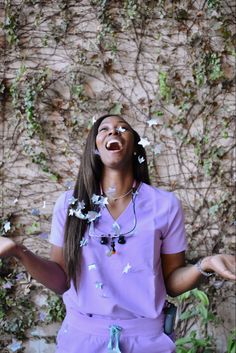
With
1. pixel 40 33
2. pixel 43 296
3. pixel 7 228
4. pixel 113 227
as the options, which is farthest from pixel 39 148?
pixel 113 227

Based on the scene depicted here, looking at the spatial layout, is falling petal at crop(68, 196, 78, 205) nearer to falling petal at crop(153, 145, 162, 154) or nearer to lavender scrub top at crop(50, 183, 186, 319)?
lavender scrub top at crop(50, 183, 186, 319)

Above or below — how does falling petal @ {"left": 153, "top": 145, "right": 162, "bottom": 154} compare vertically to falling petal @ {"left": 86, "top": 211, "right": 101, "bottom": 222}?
above

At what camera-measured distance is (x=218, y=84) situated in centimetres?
257

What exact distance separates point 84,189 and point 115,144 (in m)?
0.18

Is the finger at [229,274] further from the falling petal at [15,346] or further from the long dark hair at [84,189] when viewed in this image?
the falling petal at [15,346]

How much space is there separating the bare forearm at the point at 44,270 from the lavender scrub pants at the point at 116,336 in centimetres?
12

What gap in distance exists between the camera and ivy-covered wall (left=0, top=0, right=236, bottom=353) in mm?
2449

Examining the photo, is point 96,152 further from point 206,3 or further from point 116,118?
point 206,3

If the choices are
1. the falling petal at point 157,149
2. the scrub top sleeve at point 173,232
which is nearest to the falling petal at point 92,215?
the scrub top sleeve at point 173,232

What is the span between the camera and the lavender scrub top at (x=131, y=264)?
1.28m

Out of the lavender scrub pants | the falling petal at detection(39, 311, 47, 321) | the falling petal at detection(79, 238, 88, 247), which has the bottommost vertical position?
the falling petal at detection(39, 311, 47, 321)

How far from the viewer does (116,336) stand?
123 centimetres

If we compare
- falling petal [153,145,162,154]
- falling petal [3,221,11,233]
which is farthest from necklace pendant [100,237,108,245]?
falling petal [153,145,162,154]

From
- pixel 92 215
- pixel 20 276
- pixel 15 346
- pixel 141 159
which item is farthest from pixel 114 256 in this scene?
pixel 15 346
